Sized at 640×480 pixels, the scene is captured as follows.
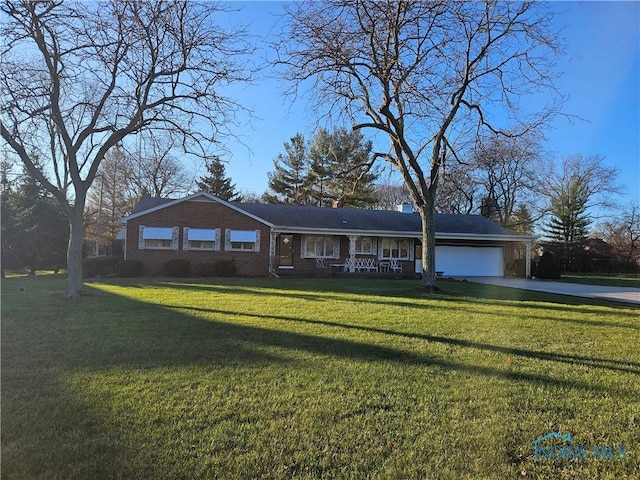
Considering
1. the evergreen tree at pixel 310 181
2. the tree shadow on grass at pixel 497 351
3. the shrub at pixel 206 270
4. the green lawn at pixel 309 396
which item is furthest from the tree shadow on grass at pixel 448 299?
the evergreen tree at pixel 310 181

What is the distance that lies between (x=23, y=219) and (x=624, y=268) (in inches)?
1682

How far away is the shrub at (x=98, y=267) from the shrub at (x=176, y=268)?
2.52 m

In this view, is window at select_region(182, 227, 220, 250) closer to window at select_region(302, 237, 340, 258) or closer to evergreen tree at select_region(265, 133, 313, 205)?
window at select_region(302, 237, 340, 258)

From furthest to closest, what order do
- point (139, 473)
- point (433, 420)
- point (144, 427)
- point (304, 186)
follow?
point (304, 186)
point (433, 420)
point (144, 427)
point (139, 473)

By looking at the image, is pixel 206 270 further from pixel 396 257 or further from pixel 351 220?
pixel 396 257

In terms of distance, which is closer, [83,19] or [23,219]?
[83,19]

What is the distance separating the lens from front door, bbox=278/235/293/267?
76.1ft

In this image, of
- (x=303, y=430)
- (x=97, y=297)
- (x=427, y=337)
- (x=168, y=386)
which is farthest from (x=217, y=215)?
(x=303, y=430)

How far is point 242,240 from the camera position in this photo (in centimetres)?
2128

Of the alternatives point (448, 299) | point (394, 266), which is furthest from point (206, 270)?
point (448, 299)

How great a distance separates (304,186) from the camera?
40.4 meters

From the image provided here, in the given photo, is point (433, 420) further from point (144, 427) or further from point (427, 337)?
point (427, 337)

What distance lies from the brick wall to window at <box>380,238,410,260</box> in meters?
7.12

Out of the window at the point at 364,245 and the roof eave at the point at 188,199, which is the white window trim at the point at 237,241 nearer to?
the roof eave at the point at 188,199
